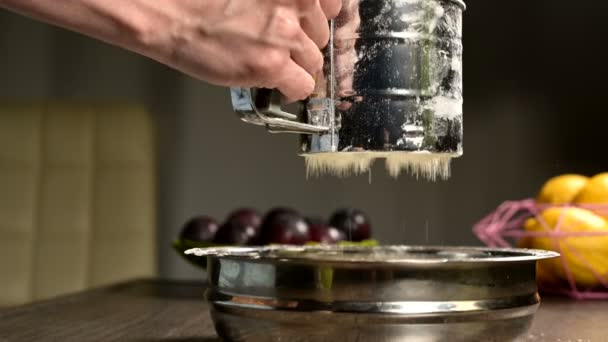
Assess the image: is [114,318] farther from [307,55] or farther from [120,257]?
[120,257]

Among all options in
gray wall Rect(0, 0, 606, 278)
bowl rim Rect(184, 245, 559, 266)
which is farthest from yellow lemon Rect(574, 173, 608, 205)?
gray wall Rect(0, 0, 606, 278)

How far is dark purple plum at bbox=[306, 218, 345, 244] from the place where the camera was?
1073 millimetres

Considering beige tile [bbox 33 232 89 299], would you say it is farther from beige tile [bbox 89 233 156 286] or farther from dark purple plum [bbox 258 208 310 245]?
dark purple plum [bbox 258 208 310 245]

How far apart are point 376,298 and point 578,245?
542 millimetres

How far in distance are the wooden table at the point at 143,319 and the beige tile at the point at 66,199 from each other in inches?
34.9

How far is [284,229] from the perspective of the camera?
3.44 ft

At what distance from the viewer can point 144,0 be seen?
0.57 m

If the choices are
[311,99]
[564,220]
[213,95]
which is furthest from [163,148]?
[311,99]

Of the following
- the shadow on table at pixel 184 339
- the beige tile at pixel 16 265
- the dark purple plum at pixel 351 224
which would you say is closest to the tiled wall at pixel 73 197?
the beige tile at pixel 16 265

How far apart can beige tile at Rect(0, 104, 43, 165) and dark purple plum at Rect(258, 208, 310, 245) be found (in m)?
1.00

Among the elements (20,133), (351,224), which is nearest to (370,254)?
(351,224)

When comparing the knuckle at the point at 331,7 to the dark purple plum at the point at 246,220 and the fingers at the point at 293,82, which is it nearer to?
the fingers at the point at 293,82

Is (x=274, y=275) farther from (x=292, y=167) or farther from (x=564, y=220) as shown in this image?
(x=292, y=167)

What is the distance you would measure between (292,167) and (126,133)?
0.37m
